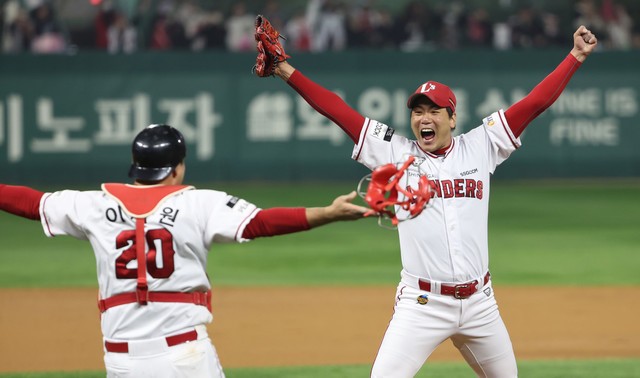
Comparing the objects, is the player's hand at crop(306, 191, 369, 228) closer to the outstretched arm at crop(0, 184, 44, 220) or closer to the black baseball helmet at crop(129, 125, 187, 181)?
the black baseball helmet at crop(129, 125, 187, 181)

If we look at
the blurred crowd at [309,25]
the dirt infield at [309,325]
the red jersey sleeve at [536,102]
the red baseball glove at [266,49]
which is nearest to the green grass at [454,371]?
the dirt infield at [309,325]

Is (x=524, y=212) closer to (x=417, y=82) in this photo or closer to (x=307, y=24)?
(x=417, y=82)

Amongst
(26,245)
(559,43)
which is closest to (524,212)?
(559,43)

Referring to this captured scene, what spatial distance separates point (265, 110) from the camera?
59.3 ft

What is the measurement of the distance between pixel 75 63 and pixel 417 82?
5.79 metres

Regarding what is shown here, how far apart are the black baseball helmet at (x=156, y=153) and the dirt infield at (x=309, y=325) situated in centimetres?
367

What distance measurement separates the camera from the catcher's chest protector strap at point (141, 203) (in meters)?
4.21

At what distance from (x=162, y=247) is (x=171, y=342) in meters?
0.38

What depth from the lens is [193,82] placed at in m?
18.0

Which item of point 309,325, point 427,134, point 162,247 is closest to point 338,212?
point 162,247

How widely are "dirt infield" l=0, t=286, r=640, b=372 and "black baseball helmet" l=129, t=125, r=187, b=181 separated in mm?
3666

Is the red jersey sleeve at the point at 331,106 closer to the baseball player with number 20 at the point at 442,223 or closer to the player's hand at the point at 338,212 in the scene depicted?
the baseball player with number 20 at the point at 442,223

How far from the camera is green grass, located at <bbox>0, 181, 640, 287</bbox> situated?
11.3 metres

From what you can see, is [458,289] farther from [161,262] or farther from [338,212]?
[161,262]
